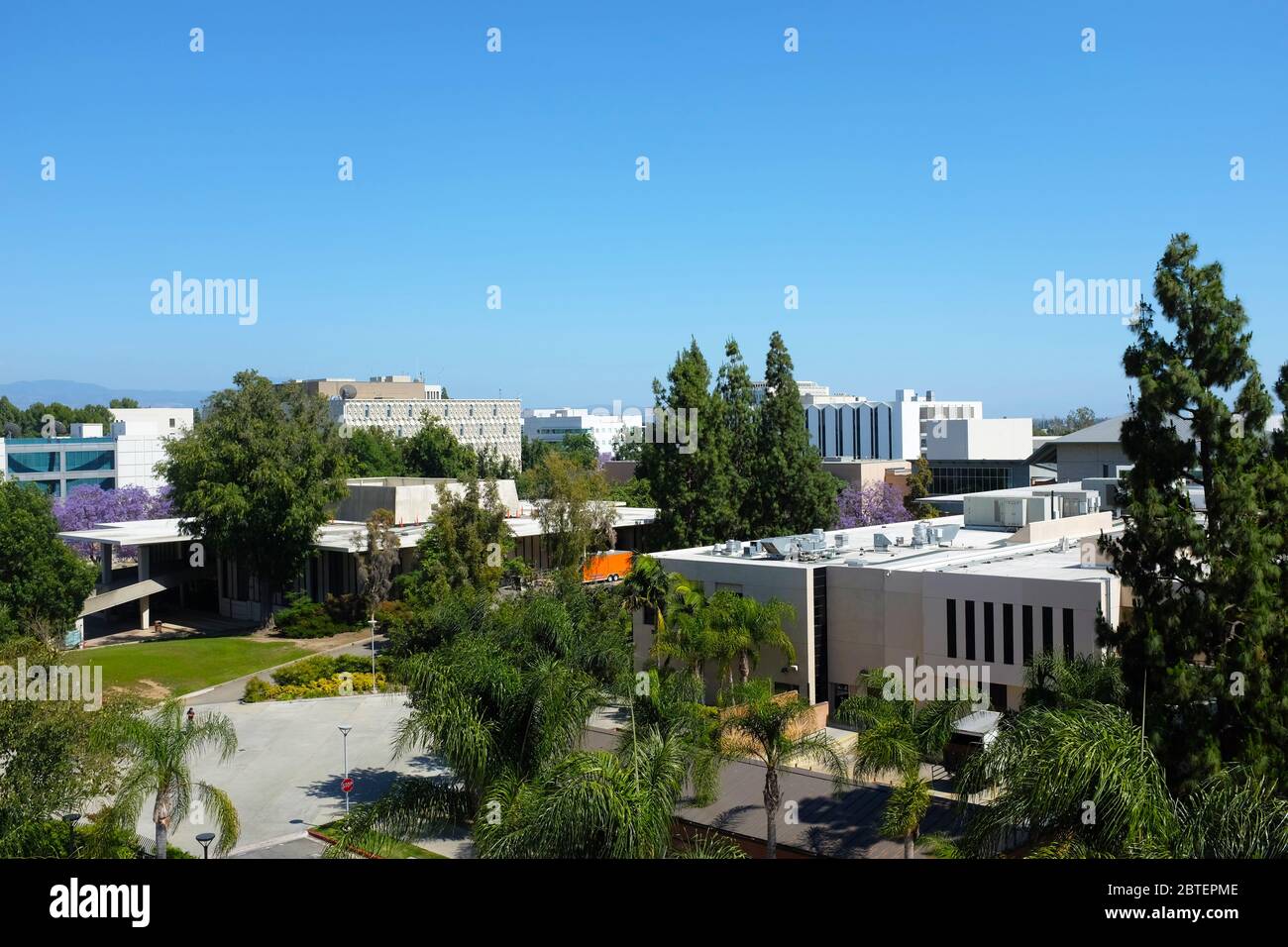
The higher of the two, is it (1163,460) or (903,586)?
(1163,460)

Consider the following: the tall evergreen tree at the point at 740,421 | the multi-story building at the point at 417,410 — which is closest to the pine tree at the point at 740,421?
the tall evergreen tree at the point at 740,421

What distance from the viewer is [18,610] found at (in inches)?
1772

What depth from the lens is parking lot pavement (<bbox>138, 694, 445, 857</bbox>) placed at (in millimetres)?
25438

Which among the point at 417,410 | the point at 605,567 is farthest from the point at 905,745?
the point at 417,410

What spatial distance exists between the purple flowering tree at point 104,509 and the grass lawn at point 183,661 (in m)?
28.4

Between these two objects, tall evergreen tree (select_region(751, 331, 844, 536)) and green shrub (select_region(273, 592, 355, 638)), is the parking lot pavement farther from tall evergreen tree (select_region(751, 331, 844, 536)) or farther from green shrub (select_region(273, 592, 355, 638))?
tall evergreen tree (select_region(751, 331, 844, 536))

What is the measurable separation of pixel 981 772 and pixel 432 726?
9.02 m

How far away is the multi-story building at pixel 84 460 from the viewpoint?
91.7 meters

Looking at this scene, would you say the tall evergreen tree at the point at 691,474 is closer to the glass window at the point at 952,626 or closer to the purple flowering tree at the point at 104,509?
the glass window at the point at 952,626

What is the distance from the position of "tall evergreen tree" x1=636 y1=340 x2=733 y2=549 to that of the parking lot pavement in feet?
54.7

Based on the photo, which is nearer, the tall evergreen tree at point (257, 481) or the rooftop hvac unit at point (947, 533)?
the rooftop hvac unit at point (947, 533)

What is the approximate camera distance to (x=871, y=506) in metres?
72.9
